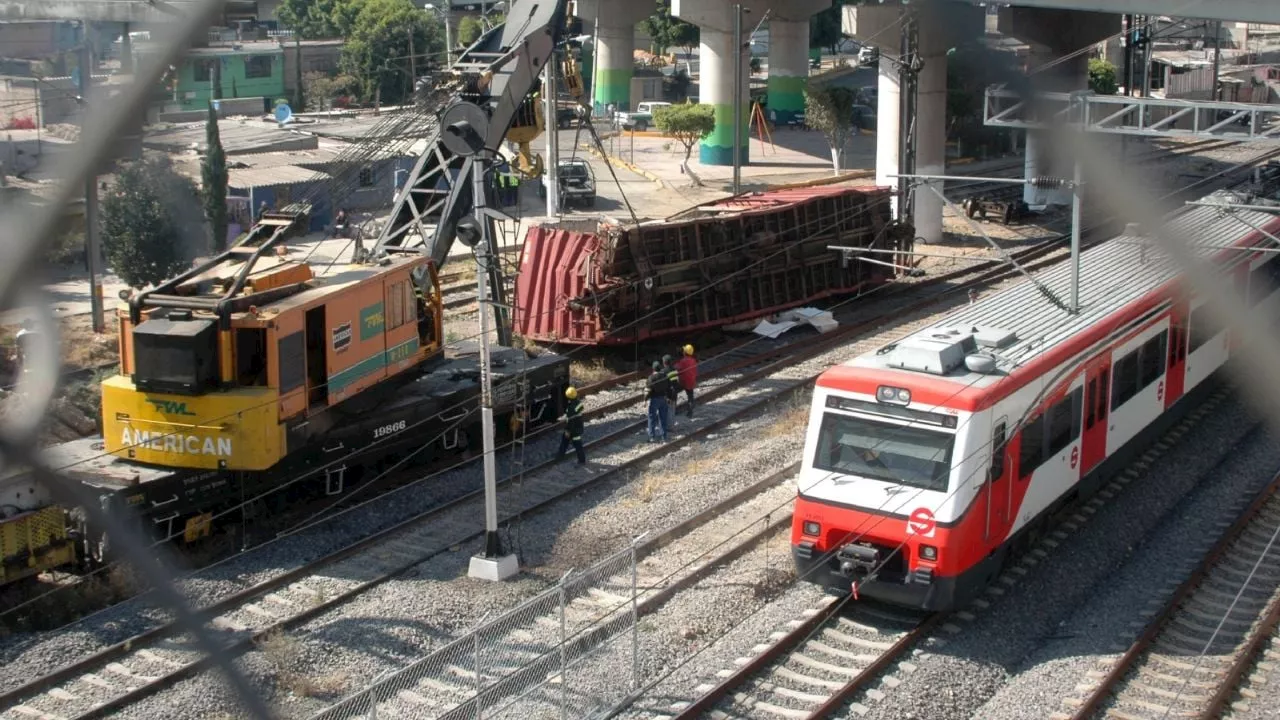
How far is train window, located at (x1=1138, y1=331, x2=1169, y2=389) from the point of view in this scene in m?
16.8

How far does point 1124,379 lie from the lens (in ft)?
53.1

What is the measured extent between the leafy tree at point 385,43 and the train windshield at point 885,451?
4149 cm

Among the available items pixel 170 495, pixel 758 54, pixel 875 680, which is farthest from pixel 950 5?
pixel 758 54

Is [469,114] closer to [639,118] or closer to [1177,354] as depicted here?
[1177,354]

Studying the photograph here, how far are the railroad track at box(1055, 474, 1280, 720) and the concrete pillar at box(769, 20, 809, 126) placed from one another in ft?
166

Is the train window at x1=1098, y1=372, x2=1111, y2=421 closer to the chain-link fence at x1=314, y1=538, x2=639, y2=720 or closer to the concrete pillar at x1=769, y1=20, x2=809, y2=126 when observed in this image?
the chain-link fence at x1=314, y1=538, x2=639, y2=720

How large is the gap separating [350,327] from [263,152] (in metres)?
28.6

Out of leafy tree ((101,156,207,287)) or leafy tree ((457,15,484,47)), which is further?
leafy tree ((457,15,484,47))

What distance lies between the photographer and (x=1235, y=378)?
23.3m

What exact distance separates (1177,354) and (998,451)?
656 cm

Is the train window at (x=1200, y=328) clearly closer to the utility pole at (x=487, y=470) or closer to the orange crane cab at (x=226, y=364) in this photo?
the utility pole at (x=487, y=470)

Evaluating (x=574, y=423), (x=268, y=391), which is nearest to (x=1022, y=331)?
(x=574, y=423)

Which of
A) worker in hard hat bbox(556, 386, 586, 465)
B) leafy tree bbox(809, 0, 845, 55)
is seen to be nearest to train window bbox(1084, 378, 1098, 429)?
worker in hard hat bbox(556, 386, 586, 465)

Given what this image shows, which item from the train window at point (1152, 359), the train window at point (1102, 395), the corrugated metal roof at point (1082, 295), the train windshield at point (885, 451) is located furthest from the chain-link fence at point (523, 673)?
the train window at point (1152, 359)
